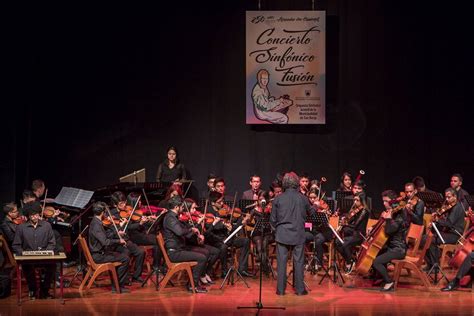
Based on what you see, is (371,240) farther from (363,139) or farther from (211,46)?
(211,46)

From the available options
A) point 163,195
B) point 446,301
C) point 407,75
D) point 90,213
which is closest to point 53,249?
point 90,213

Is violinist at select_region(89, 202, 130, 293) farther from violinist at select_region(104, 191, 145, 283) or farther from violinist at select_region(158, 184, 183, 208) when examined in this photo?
violinist at select_region(158, 184, 183, 208)

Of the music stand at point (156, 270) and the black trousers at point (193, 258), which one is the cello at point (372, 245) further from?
the music stand at point (156, 270)

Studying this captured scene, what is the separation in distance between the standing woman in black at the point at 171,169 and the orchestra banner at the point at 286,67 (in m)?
1.78

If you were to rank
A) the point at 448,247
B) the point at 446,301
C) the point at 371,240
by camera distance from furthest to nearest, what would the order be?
the point at 448,247
the point at 371,240
the point at 446,301

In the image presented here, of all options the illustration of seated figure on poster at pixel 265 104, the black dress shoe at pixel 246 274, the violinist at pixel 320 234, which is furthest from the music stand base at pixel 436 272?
the illustration of seated figure on poster at pixel 265 104

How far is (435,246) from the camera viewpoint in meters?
12.5

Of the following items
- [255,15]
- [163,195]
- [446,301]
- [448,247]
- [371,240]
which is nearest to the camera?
[446,301]

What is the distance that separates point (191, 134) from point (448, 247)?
5.69 m

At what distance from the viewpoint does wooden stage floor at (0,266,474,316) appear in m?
10.2

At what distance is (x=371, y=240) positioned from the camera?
456 inches

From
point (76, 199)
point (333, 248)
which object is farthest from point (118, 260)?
point (333, 248)

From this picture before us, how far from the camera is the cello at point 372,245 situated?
450 inches

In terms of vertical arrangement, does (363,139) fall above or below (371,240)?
above
